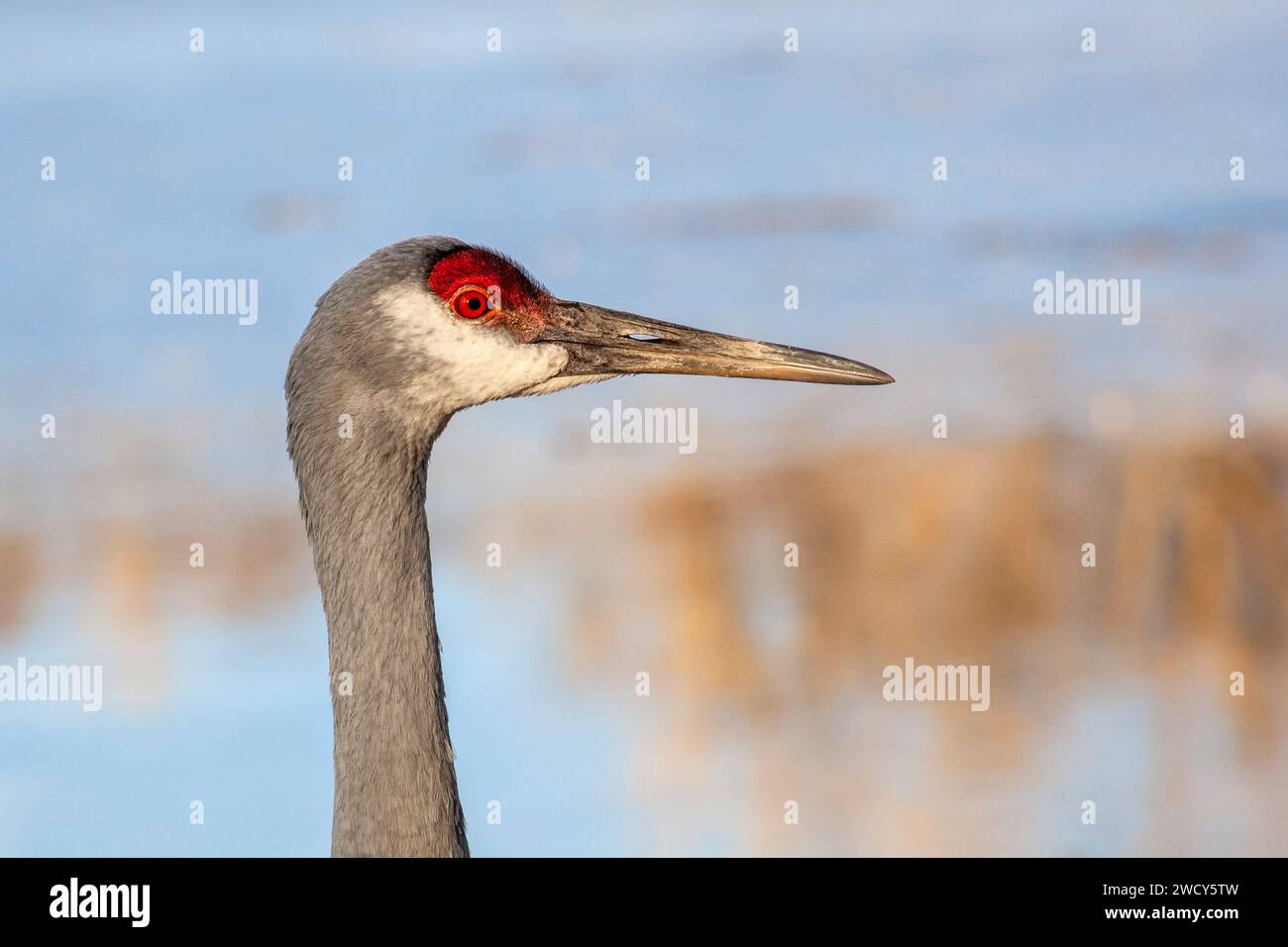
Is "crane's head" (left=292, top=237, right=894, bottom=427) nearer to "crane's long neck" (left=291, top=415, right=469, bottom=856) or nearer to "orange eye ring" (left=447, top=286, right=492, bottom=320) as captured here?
"orange eye ring" (left=447, top=286, right=492, bottom=320)

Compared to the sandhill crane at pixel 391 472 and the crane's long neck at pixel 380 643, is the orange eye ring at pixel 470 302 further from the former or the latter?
the crane's long neck at pixel 380 643

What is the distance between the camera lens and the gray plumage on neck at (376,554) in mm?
4125

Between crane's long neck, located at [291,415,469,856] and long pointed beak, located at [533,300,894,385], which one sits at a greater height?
long pointed beak, located at [533,300,894,385]

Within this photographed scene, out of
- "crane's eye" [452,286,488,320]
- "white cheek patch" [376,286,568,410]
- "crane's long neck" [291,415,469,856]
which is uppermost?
"crane's eye" [452,286,488,320]

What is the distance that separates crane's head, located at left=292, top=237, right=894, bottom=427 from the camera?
4.40 meters

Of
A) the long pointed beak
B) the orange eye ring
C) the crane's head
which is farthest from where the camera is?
the long pointed beak

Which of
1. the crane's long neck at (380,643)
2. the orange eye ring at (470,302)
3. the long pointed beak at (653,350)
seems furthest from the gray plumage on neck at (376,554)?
the long pointed beak at (653,350)

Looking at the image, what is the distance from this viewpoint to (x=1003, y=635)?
10.3m

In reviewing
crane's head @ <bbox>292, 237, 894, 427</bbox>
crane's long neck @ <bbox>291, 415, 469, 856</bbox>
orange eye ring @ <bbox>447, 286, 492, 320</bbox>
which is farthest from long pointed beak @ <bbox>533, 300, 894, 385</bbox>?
crane's long neck @ <bbox>291, 415, 469, 856</bbox>
